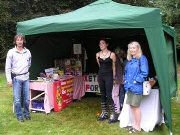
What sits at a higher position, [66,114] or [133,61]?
[133,61]

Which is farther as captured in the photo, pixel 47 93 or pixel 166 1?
pixel 166 1

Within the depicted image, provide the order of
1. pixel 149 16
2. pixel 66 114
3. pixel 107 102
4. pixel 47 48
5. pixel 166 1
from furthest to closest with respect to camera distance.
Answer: pixel 166 1 → pixel 47 48 → pixel 66 114 → pixel 107 102 → pixel 149 16

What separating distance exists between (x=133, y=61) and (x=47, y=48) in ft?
11.4

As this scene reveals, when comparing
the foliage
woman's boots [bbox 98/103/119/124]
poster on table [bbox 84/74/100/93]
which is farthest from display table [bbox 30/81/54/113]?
the foliage

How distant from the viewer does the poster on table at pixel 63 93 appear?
7.60 m

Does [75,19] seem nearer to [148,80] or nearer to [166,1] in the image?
[148,80]

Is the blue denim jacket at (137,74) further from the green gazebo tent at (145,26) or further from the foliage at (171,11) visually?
the foliage at (171,11)

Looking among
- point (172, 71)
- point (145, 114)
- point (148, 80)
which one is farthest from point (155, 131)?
point (172, 71)

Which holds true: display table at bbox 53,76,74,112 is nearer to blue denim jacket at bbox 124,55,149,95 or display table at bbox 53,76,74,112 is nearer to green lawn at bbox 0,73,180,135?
green lawn at bbox 0,73,180,135

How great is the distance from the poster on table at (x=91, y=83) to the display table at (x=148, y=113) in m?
2.55

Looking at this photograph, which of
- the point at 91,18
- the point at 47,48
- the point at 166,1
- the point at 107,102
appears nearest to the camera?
the point at 91,18

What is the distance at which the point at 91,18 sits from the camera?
6.23 m

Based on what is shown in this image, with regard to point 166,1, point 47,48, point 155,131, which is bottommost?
point 155,131

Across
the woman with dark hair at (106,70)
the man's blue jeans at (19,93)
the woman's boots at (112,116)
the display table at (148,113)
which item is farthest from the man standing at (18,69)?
the display table at (148,113)
